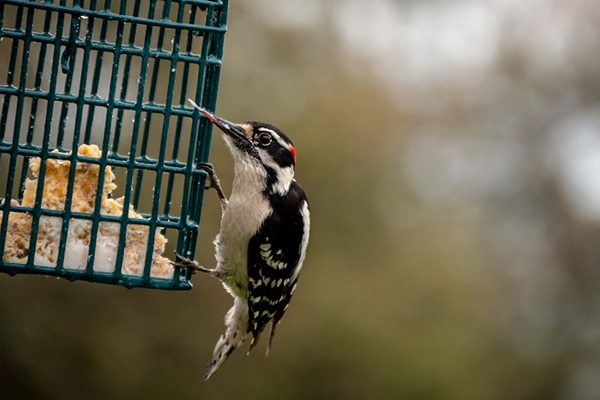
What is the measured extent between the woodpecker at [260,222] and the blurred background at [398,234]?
3.67 meters

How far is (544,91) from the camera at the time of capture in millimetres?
13789

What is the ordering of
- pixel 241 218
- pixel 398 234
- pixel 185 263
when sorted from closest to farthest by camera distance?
pixel 185 263 → pixel 241 218 → pixel 398 234

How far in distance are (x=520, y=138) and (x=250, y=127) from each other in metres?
9.10

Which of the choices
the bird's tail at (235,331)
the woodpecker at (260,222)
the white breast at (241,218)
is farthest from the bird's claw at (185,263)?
the bird's tail at (235,331)

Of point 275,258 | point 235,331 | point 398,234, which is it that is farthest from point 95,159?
point 398,234

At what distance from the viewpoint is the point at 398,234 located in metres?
10.7

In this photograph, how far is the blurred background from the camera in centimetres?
965

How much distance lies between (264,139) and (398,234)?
5856 millimetres

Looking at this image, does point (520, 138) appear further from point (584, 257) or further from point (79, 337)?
point (79, 337)

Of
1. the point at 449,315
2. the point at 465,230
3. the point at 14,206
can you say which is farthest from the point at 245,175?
the point at 465,230

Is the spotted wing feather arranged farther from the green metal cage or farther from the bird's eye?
the green metal cage

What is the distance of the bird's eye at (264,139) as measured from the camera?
16.3ft

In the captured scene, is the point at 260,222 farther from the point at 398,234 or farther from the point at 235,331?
the point at 398,234

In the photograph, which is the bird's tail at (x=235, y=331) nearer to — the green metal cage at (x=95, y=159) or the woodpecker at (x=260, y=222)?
the woodpecker at (x=260, y=222)
